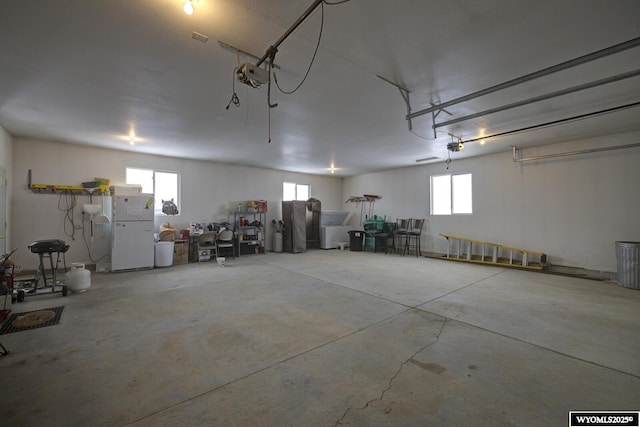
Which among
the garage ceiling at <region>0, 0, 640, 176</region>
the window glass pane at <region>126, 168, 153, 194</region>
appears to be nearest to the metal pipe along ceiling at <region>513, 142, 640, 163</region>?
the garage ceiling at <region>0, 0, 640, 176</region>

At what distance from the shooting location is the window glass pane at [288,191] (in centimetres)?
945

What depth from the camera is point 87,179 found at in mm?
5883

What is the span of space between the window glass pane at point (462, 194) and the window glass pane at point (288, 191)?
5411mm

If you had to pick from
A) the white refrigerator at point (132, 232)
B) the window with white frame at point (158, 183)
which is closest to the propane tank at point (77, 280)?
the white refrigerator at point (132, 232)

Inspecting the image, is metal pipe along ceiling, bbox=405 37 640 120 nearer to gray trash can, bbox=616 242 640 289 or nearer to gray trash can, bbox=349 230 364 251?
gray trash can, bbox=616 242 640 289

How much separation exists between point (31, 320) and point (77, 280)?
1073mm

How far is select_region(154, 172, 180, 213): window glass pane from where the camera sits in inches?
270

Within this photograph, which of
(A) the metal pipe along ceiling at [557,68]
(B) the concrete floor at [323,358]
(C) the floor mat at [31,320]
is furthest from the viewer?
(C) the floor mat at [31,320]

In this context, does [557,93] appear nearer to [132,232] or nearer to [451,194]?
[451,194]

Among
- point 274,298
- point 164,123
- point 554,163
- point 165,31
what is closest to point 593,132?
point 554,163

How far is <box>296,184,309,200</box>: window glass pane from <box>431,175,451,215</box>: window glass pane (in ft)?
15.0

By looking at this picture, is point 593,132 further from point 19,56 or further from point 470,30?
point 19,56

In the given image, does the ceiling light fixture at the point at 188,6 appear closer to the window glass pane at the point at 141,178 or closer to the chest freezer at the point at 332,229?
the window glass pane at the point at 141,178

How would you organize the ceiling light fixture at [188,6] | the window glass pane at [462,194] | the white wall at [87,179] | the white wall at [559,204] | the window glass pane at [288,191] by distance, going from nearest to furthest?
the ceiling light fixture at [188,6], the white wall at [559,204], the white wall at [87,179], the window glass pane at [462,194], the window glass pane at [288,191]
